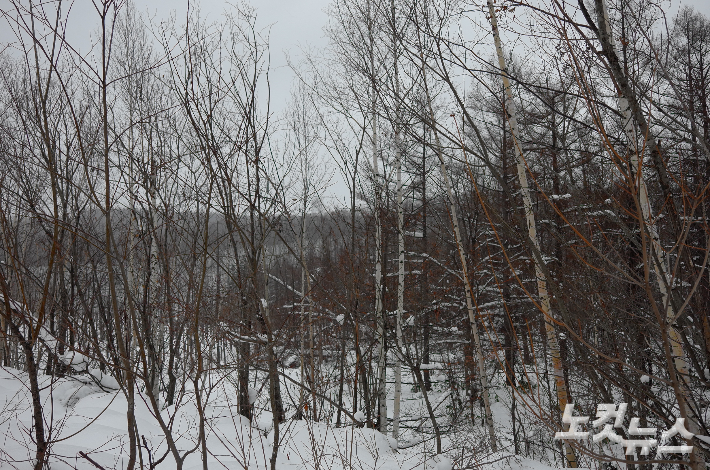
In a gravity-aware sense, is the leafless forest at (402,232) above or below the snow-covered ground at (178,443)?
above

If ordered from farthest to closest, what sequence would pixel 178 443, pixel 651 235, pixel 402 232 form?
pixel 402 232 → pixel 178 443 → pixel 651 235

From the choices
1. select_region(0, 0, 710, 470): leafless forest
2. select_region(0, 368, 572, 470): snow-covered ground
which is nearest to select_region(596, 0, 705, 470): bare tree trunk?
select_region(0, 0, 710, 470): leafless forest

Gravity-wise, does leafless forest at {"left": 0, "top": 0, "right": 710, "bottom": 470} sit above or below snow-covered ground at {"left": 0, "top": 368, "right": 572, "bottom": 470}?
above

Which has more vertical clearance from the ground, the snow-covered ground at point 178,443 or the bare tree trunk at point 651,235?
the bare tree trunk at point 651,235

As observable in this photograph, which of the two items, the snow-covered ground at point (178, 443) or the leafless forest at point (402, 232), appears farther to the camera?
the snow-covered ground at point (178, 443)

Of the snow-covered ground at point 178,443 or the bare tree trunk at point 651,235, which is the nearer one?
the bare tree trunk at point 651,235

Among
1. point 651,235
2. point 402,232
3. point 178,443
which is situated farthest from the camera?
point 402,232

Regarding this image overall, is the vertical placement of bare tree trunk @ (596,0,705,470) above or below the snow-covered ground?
above

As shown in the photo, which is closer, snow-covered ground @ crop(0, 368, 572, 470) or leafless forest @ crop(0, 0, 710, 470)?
leafless forest @ crop(0, 0, 710, 470)

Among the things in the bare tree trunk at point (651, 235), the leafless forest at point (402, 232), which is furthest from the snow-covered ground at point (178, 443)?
the bare tree trunk at point (651, 235)

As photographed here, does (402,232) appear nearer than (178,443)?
No

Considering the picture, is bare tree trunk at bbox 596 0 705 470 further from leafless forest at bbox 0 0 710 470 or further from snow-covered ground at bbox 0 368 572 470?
snow-covered ground at bbox 0 368 572 470

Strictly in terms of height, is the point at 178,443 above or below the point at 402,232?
below

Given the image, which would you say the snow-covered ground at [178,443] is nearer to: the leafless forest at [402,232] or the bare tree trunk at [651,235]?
the leafless forest at [402,232]
